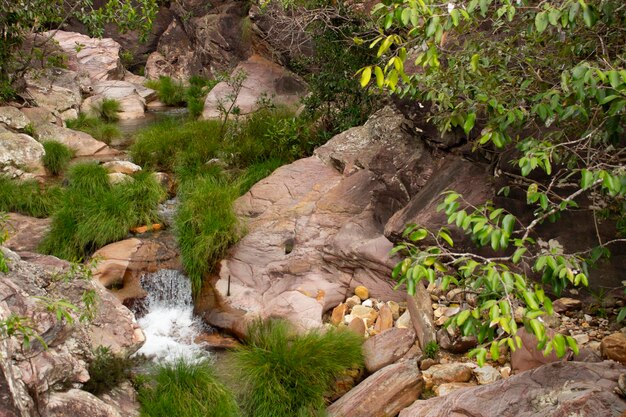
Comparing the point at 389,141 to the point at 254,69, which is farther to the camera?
the point at 254,69

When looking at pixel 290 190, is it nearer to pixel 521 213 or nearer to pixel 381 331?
pixel 381 331

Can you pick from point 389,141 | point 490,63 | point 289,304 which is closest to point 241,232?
point 289,304

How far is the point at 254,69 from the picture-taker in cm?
→ 1331

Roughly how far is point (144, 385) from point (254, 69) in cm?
967

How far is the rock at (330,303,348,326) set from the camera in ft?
Result: 18.9

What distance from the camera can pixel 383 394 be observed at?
14.9 feet

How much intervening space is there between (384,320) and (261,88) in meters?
8.10

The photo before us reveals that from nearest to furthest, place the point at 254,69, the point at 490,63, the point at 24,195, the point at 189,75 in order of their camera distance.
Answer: the point at 490,63 < the point at 24,195 < the point at 254,69 < the point at 189,75

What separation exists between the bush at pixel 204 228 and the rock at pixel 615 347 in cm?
407

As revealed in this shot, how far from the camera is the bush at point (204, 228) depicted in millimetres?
6719

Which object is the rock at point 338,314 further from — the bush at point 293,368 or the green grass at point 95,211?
the green grass at point 95,211

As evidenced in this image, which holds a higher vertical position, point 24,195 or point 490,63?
point 490,63

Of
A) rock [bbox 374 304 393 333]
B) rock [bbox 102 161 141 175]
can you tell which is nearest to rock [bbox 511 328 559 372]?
rock [bbox 374 304 393 333]

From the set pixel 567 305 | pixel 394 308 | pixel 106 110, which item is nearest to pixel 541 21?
pixel 567 305
